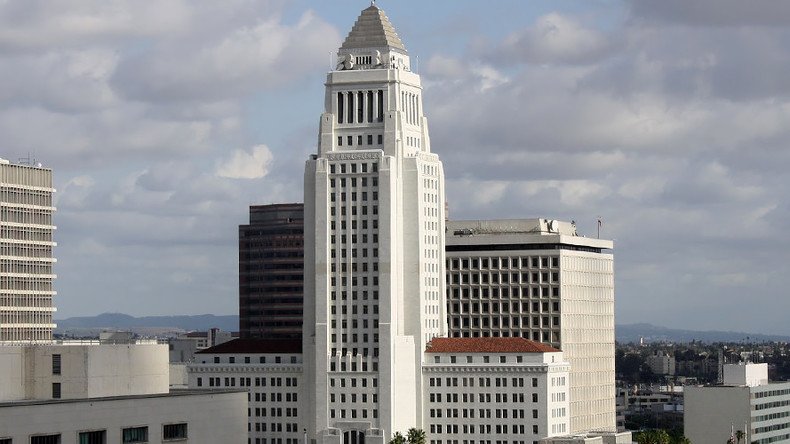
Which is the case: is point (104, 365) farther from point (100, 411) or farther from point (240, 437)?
point (240, 437)

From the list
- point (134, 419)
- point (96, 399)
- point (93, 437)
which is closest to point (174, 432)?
point (134, 419)

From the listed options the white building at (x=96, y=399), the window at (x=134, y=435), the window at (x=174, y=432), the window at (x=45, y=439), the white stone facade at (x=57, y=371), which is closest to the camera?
the window at (x=45, y=439)

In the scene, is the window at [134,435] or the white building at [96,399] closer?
the white building at [96,399]

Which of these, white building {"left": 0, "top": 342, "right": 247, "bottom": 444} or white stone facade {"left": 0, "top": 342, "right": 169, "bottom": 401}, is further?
white stone facade {"left": 0, "top": 342, "right": 169, "bottom": 401}

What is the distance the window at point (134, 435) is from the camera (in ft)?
546

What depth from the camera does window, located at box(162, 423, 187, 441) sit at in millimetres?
171500

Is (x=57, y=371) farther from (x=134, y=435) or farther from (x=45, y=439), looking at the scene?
(x=45, y=439)

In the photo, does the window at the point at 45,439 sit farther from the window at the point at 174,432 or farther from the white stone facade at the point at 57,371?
the window at the point at 174,432

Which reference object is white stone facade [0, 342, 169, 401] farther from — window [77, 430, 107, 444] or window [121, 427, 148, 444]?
window [77, 430, 107, 444]

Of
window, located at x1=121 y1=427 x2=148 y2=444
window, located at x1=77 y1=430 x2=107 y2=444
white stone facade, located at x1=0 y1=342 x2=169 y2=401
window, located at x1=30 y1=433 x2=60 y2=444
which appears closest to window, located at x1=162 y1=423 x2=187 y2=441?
window, located at x1=121 y1=427 x2=148 y2=444

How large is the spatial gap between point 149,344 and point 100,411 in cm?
1377

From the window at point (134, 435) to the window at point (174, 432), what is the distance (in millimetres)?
2745

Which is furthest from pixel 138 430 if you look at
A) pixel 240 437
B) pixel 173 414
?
Answer: pixel 240 437

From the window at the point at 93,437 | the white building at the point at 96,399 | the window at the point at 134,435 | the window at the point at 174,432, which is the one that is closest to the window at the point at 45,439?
the white building at the point at 96,399
